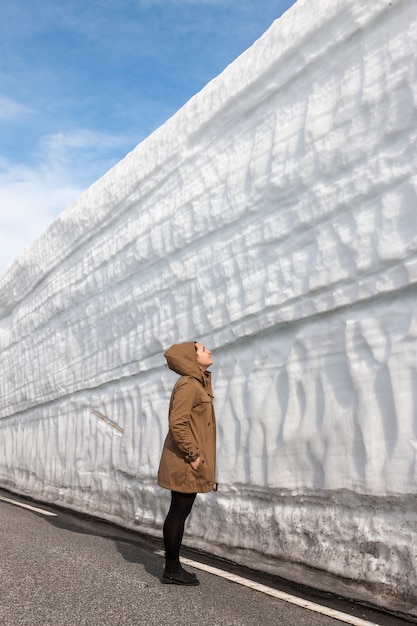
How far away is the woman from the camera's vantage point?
425cm

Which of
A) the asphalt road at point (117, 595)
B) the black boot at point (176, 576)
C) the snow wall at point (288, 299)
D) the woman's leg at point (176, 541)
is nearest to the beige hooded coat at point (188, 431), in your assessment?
the woman's leg at point (176, 541)

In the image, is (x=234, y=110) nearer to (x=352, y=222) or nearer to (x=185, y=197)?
(x=185, y=197)

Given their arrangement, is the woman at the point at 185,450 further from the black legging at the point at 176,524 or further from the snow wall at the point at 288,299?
the snow wall at the point at 288,299

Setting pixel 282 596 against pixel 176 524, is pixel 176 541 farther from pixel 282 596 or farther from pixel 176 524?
pixel 282 596

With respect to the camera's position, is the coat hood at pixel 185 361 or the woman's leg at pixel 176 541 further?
the coat hood at pixel 185 361

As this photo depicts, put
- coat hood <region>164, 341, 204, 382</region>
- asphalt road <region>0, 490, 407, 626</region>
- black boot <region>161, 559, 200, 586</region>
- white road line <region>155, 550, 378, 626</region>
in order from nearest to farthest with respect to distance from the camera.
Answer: asphalt road <region>0, 490, 407, 626</region>, white road line <region>155, 550, 378, 626</region>, black boot <region>161, 559, 200, 586</region>, coat hood <region>164, 341, 204, 382</region>

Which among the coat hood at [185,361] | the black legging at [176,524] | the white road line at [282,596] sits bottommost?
the white road line at [282,596]

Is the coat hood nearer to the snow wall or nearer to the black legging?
the black legging

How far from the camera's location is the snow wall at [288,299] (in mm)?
4234

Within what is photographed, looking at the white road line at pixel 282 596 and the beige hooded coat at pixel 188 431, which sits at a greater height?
the beige hooded coat at pixel 188 431

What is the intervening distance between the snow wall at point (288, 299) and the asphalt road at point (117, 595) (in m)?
0.50

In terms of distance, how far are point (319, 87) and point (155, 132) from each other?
117 inches

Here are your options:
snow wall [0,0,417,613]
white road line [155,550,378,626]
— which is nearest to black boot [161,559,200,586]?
white road line [155,550,378,626]

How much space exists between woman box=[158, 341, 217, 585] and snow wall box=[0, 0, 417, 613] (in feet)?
2.51
